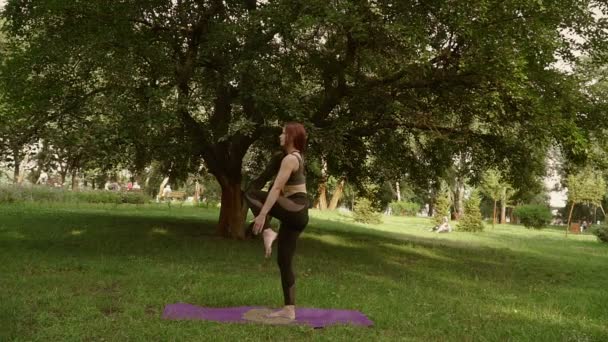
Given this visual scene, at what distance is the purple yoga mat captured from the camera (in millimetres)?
6918

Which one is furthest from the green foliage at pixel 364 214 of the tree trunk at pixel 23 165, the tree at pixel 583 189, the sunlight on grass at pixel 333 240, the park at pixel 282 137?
the tree trunk at pixel 23 165

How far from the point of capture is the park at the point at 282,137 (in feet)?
23.1

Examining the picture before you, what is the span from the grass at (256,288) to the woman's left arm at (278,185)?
1.24 meters

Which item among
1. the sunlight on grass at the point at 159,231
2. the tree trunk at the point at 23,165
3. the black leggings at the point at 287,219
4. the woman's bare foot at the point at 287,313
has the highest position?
the tree trunk at the point at 23,165

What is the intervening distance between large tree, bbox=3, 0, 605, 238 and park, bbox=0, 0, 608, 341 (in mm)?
58

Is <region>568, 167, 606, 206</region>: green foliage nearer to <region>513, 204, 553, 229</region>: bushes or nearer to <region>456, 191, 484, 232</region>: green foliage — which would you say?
<region>513, 204, 553, 229</region>: bushes

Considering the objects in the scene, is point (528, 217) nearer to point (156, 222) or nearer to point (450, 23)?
point (156, 222)

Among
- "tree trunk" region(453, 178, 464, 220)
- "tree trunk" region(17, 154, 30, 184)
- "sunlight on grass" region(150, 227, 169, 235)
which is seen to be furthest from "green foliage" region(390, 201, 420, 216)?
"sunlight on grass" region(150, 227, 169, 235)

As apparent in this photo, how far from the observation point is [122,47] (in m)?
12.1

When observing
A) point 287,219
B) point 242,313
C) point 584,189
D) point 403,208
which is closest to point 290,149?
point 287,219

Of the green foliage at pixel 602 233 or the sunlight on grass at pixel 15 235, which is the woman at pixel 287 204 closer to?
the sunlight on grass at pixel 15 235

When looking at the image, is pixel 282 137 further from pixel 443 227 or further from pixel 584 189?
pixel 584 189

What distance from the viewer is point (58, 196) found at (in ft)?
103

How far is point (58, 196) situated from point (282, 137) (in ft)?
91.9
